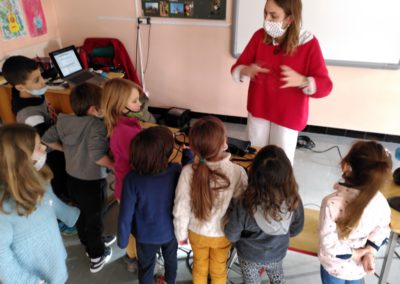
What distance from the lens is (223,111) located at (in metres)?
3.94

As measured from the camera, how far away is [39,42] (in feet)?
12.1

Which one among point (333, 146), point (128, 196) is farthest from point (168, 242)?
point (333, 146)

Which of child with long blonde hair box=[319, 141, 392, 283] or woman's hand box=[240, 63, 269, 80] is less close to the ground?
woman's hand box=[240, 63, 269, 80]

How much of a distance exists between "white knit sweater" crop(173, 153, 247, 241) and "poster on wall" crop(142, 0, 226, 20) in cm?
247

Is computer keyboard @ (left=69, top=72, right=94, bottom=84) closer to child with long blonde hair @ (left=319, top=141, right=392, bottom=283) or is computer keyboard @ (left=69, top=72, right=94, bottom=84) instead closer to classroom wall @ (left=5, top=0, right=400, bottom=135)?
classroom wall @ (left=5, top=0, right=400, bottom=135)

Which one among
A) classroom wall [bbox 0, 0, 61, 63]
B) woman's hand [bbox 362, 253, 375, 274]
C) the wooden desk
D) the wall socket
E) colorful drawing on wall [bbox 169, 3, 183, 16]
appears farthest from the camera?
the wall socket

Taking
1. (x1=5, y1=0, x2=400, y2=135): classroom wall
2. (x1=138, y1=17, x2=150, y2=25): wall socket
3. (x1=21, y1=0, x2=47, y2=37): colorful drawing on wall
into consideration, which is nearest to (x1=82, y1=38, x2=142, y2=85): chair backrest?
(x1=5, y1=0, x2=400, y2=135): classroom wall

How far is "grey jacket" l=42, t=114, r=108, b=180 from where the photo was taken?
164 cm

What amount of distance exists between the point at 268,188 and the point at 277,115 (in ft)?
2.91

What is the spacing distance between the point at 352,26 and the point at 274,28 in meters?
1.68

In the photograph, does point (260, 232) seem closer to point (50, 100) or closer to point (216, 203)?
point (216, 203)

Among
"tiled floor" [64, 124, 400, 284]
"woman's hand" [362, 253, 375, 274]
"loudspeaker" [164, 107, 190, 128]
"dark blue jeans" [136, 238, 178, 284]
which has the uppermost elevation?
"woman's hand" [362, 253, 375, 274]

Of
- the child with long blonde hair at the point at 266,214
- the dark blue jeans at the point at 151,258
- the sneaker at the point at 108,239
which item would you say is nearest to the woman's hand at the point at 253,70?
the child with long blonde hair at the point at 266,214

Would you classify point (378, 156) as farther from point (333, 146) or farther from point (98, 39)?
point (98, 39)
